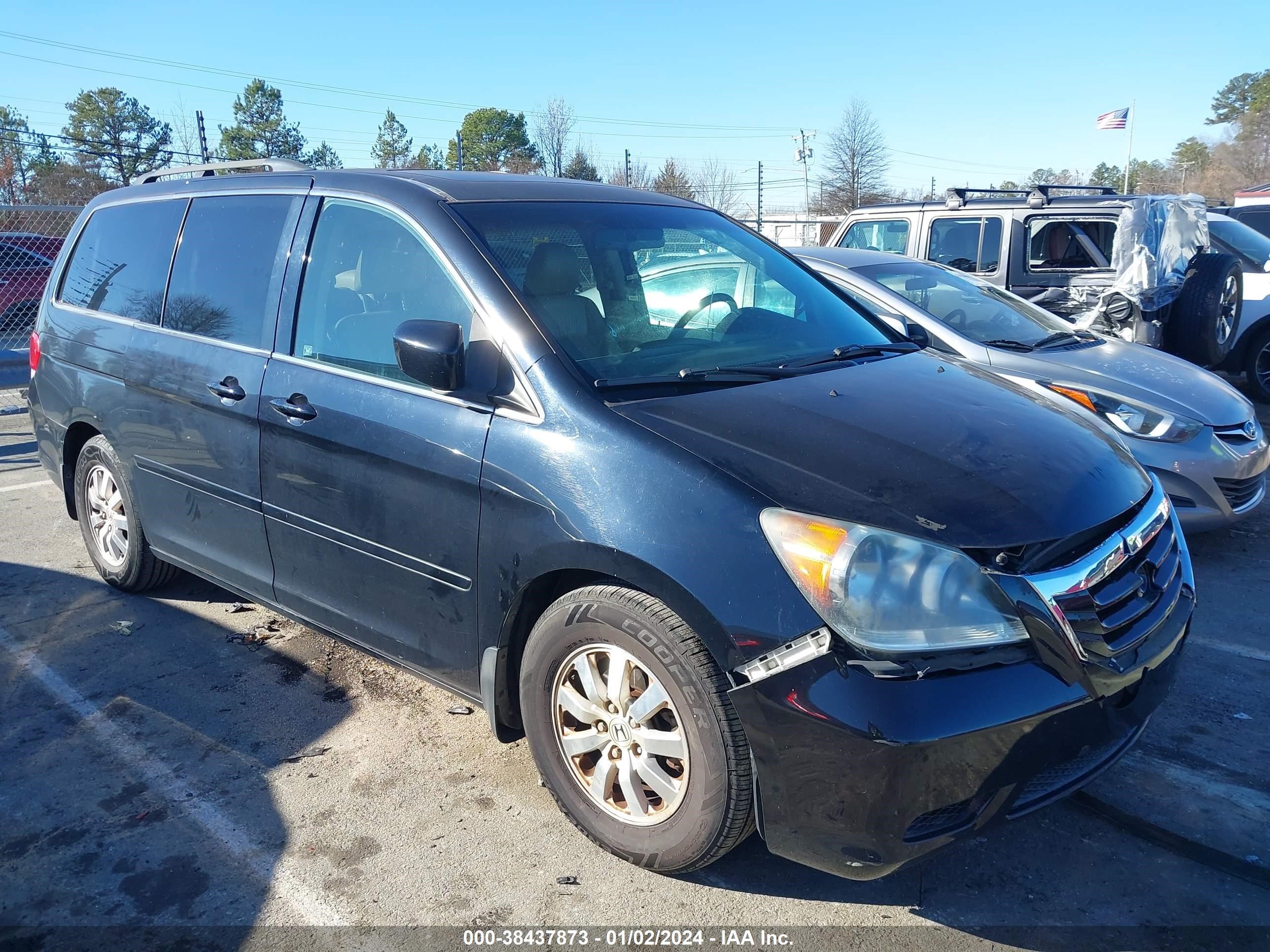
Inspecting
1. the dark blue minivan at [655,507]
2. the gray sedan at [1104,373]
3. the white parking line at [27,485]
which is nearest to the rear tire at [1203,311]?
the gray sedan at [1104,373]

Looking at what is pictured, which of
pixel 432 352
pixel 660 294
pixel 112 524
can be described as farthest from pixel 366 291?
pixel 112 524

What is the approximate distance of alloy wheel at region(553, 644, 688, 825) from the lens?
2.47m

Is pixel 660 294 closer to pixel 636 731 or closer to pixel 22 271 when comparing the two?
pixel 636 731

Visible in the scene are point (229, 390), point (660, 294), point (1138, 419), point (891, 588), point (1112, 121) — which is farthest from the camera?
point (1112, 121)

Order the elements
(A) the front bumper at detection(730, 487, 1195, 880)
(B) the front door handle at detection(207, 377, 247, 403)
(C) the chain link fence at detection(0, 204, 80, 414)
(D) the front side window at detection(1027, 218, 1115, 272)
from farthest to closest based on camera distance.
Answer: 1. (C) the chain link fence at detection(0, 204, 80, 414)
2. (D) the front side window at detection(1027, 218, 1115, 272)
3. (B) the front door handle at detection(207, 377, 247, 403)
4. (A) the front bumper at detection(730, 487, 1195, 880)

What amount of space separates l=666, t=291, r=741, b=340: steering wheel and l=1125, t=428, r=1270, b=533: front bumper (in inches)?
107

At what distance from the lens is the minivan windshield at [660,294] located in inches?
117

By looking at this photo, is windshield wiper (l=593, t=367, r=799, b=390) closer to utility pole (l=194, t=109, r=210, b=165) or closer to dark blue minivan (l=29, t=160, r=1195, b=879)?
dark blue minivan (l=29, t=160, r=1195, b=879)

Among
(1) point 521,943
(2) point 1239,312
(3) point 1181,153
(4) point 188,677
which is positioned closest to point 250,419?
(4) point 188,677

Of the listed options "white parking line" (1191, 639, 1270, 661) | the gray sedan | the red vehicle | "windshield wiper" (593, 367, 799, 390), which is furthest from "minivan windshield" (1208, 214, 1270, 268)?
the red vehicle

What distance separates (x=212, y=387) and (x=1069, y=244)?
24.9 ft

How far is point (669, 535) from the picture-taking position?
2.37 metres

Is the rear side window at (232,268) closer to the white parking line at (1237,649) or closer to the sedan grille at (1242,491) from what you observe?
the white parking line at (1237,649)

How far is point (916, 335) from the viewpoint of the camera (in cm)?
399
